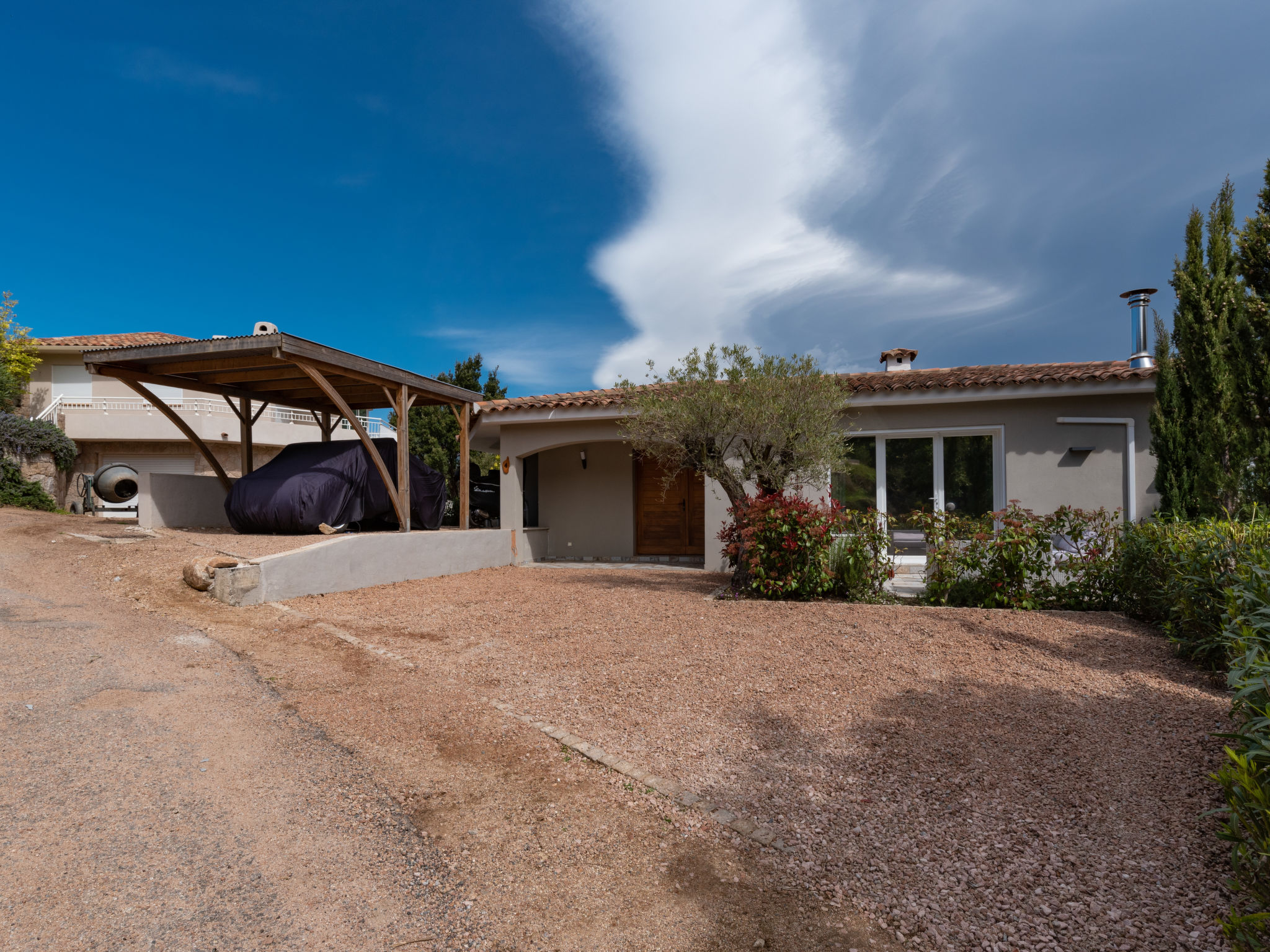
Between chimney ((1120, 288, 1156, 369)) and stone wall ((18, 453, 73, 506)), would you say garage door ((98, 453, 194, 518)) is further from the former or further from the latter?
chimney ((1120, 288, 1156, 369))

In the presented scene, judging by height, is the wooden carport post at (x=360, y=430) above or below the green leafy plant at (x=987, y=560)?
above

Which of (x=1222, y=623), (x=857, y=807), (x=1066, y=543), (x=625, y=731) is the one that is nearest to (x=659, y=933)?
(x=857, y=807)

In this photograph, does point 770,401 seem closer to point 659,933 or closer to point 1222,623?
point 1222,623

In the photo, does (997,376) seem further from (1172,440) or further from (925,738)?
(925,738)

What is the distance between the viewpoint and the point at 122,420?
1945 centimetres

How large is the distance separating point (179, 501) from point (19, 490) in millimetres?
7764

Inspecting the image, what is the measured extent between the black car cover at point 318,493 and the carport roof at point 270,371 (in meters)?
1.07

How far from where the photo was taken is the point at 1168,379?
26.6 ft

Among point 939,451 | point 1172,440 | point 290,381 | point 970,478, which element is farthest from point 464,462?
point 1172,440

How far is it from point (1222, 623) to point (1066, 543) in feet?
14.6

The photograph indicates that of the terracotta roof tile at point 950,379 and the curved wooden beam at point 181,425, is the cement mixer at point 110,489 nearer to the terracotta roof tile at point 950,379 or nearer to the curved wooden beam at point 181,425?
the curved wooden beam at point 181,425

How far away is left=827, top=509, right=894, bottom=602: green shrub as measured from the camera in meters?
6.89

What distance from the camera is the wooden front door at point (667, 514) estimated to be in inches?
508

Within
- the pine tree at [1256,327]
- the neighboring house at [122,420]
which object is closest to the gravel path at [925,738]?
the pine tree at [1256,327]
